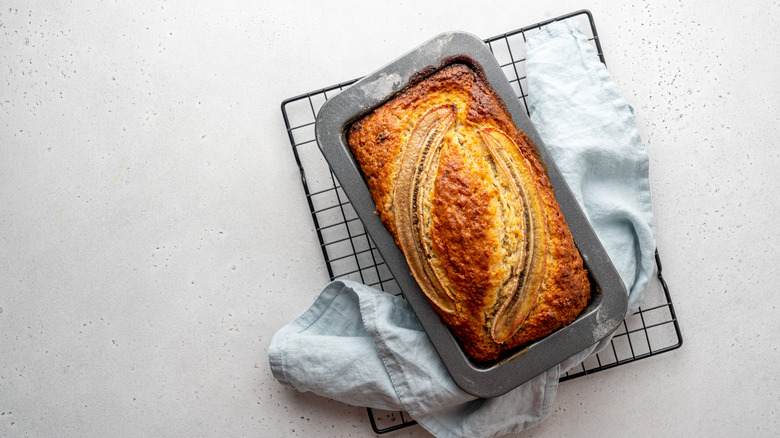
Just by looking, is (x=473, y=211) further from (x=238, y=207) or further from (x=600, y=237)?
(x=238, y=207)

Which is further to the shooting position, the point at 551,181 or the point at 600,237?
the point at 600,237

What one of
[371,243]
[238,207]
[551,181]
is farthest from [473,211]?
[238,207]

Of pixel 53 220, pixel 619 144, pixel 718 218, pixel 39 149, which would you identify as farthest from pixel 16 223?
pixel 718 218

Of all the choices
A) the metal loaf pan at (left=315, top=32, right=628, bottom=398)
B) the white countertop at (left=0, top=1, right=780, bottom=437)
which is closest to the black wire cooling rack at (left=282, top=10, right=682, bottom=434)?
the white countertop at (left=0, top=1, right=780, bottom=437)

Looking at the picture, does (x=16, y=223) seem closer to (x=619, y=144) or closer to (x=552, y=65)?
(x=552, y=65)

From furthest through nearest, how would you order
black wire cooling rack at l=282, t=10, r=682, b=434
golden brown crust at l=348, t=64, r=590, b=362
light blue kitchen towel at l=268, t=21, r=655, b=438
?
black wire cooling rack at l=282, t=10, r=682, b=434 → light blue kitchen towel at l=268, t=21, r=655, b=438 → golden brown crust at l=348, t=64, r=590, b=362

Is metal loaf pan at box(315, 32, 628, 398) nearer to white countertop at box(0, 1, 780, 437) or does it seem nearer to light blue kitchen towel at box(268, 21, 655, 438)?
light blue kitchen towel at box(268, 21, 655, 438)

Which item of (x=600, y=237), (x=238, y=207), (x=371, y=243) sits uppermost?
(x=238, y=207)
